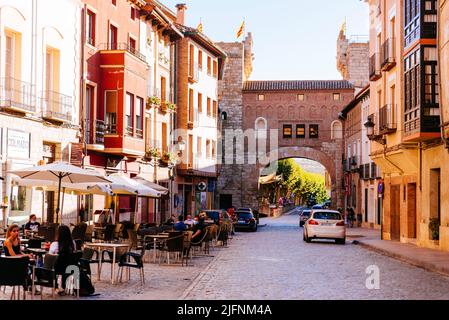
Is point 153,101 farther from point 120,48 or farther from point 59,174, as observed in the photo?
point 59,174

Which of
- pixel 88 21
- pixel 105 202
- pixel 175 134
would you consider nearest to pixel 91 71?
pixel 88 21

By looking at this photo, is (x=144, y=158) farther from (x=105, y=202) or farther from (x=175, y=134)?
(x=175, y=134)

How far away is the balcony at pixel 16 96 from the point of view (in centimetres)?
2248

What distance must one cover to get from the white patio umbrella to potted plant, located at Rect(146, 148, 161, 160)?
18.8 meters

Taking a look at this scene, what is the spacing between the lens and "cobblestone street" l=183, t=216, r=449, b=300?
46.6 ft

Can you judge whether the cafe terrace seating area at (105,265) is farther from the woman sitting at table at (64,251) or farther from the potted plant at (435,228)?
the potted plant at (435,228)

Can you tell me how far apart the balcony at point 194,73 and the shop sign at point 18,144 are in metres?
25.6

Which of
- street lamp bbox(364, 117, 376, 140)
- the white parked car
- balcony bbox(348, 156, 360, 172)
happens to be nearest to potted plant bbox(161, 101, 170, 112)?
the white parked car

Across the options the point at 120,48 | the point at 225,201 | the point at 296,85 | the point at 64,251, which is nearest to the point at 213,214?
the point at 120,48

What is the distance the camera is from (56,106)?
1043 inches

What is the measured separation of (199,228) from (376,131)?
49.2 feet

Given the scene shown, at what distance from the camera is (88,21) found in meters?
30.5

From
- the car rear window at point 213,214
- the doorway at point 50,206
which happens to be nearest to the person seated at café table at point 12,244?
→ the doorway at point 50,206
